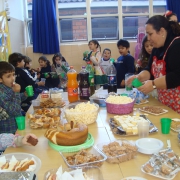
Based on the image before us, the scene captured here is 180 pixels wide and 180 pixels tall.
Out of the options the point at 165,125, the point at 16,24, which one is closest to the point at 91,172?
the point at 165,125

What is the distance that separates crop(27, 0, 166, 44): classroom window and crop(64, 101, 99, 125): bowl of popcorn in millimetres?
4351

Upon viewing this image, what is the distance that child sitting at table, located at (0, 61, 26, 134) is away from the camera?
219cm

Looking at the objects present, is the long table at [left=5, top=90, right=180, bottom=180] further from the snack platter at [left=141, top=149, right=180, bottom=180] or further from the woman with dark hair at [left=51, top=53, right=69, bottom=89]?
the woman with dark hair at [left=51, top=53, right=69, bottom=89]

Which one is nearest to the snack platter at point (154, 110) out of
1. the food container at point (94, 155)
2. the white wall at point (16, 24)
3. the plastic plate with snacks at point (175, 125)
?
the plastic plate with snacks at point (175, 125)

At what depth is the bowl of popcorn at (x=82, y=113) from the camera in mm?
1735

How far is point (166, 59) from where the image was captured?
2.16m

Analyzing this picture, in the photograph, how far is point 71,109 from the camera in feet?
5.97

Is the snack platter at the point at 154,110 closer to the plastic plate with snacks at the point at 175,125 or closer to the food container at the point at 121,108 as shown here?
the food container at the point at 121,108

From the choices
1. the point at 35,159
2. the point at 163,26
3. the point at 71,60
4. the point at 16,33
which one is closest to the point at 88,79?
the point at 163,26

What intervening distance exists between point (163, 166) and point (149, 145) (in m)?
0.27

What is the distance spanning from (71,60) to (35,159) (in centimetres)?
479

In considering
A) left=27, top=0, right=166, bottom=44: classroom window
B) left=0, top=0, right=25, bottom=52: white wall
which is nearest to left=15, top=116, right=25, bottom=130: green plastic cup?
left=0, top=0, right=25, bottom=52: white wall

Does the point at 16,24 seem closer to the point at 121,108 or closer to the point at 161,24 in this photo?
the point at 161,24

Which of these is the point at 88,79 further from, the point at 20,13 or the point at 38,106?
the point at 20,13
